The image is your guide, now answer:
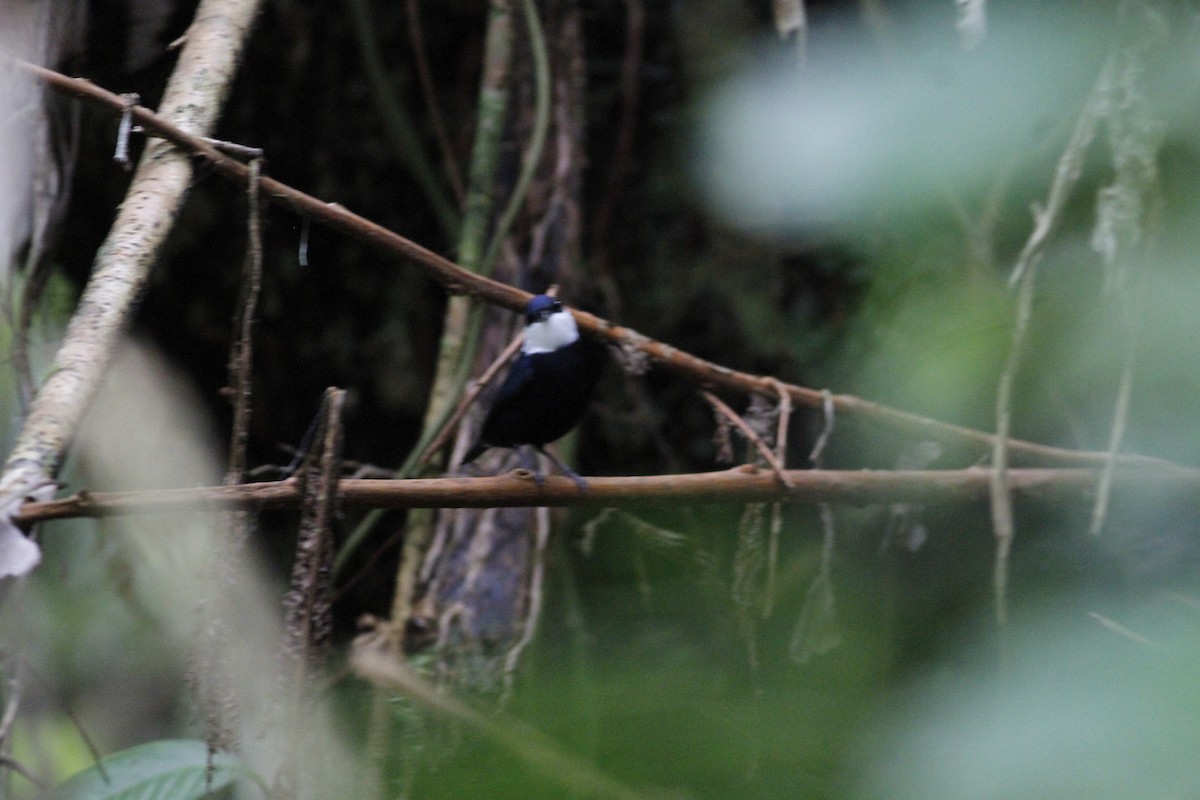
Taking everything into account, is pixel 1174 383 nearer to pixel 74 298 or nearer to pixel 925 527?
pixel 925 527

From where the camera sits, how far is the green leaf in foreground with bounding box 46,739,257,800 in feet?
6.08

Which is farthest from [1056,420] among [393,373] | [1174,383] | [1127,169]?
[393,373]

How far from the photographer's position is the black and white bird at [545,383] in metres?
2.34

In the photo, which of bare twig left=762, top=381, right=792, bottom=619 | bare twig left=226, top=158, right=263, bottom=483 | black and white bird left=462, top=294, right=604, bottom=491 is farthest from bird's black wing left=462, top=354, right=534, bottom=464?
bare twig left=226, top=158, right=263, bottom=483

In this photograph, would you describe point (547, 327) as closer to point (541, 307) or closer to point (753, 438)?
point (541, 307)

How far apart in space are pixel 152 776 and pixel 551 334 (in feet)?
3.83

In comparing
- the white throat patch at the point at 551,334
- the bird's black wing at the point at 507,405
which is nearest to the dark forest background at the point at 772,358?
the bird's black wing at the point at 507,405

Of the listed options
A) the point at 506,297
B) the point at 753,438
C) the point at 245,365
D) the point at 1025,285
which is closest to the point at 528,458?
the point at 506,297

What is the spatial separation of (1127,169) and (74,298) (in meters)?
2.94

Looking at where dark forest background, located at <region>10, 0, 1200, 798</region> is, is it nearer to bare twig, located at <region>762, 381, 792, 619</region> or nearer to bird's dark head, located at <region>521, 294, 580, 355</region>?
bare twig, located at <region>762, 381, 792, 619</region>

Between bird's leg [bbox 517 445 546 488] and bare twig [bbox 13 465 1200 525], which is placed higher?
bare twig [bbox 13 465 1200 525]

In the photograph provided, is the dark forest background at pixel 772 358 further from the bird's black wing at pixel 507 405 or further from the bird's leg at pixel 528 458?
the bird's black wing at pixel 507 405

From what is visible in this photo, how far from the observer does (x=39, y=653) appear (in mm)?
3086

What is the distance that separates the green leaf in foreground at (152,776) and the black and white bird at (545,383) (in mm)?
909
